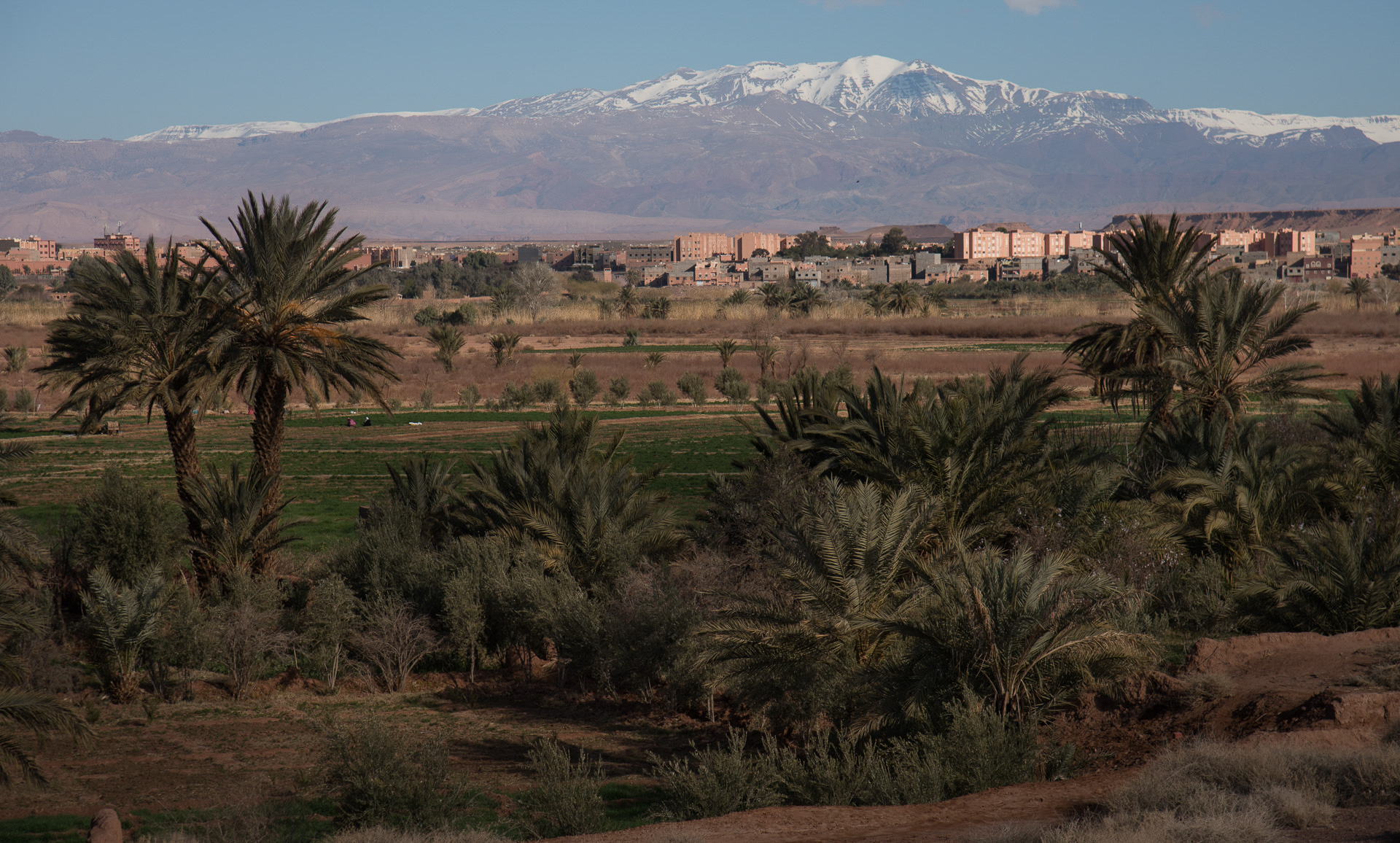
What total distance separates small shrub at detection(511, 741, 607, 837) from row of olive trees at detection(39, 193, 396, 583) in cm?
959

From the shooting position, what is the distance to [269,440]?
18047mm

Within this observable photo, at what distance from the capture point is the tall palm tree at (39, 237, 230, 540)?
17.2 metres

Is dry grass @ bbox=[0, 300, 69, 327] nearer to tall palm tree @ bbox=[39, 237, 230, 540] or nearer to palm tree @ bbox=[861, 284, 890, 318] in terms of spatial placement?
tall palm tree @ bbox=[39, 237, 230, 540]

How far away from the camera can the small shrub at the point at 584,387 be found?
54.2 metres

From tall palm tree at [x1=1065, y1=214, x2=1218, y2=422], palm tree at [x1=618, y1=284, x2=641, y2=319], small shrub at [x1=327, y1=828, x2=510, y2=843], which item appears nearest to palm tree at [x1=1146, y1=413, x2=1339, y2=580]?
tall palm tree at [x1=1065, y1=214, x2=1218, y2=422]

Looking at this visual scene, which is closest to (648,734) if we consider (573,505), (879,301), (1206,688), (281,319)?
(573,505)

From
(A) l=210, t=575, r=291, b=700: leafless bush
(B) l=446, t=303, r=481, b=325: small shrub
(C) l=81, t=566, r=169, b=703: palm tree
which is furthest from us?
(B) l=446, t=303, r=481, b=325: small shrub

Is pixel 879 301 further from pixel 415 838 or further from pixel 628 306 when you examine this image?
pixel 415 838

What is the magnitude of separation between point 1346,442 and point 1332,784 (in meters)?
12.7

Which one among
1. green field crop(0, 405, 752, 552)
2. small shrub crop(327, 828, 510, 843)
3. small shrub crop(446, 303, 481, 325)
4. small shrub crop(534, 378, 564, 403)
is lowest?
green field crop(0, 405, 752, 552)

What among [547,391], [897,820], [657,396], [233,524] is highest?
[233,524]

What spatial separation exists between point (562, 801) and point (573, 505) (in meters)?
8.88

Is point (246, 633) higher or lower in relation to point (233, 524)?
lower

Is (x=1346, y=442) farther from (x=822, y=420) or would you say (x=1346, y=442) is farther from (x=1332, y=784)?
(x=1332, y=784)
